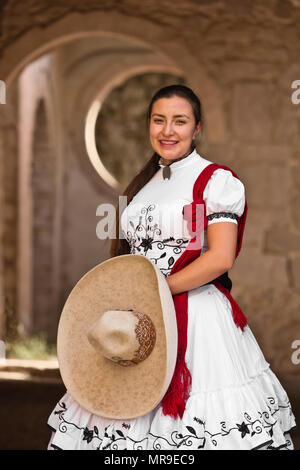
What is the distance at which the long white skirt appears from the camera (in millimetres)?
1722

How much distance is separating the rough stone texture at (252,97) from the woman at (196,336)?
89.6 inches

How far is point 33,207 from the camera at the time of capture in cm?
684

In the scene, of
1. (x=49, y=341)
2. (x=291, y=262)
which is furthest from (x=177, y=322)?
(x=49, y=341)

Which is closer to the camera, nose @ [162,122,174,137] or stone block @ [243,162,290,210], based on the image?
nose @ [162,122,174,137]

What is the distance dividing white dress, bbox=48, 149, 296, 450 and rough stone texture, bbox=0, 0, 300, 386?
2.28 meters

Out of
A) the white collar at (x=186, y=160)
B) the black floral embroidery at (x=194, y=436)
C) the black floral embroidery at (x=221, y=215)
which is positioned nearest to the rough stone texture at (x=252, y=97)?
the white collar at (x=186, y=160)

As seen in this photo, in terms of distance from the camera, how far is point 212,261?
5.79ft

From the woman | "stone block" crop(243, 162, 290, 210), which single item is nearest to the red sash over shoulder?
the woman

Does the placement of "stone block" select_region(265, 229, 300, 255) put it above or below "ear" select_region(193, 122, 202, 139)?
Answer: below

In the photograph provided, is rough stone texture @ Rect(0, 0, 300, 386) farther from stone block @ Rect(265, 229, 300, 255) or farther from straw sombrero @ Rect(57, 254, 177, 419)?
straw sombrero @ Rect(57, 254, 177, 419)

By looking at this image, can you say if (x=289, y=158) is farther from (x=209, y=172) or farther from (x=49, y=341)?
(x=49, y=341)

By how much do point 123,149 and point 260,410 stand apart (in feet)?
20.5

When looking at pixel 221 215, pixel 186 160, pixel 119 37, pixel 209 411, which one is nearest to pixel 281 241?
pixel 119 37
